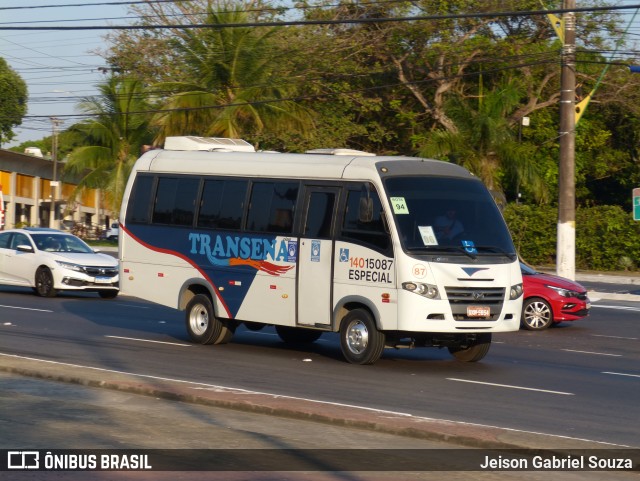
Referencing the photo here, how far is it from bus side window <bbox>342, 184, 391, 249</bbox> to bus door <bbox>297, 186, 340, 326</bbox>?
292 mm

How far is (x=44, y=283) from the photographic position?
26578mm

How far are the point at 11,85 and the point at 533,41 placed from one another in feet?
233

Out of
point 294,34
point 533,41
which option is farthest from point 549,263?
point 294,34

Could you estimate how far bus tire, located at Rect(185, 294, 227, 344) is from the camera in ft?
58.4

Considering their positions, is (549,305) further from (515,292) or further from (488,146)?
(488,146)

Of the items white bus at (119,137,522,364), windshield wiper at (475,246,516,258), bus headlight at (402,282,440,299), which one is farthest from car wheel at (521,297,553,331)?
bus headlight at (402,282,440,299)

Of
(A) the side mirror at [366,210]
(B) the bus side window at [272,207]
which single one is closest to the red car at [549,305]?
(B) the bus side window at [272,207]

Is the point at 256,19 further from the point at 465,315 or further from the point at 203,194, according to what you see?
the point at 465,315

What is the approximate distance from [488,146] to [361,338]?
25.0 meters

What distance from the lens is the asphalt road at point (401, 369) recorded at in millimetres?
11789

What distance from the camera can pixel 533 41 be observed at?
47438mm

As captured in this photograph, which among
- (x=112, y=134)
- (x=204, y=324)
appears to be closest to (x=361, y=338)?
(x=204, y=324)

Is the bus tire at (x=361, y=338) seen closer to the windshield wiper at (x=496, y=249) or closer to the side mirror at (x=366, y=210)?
the side mirror at (x=366, y=210)

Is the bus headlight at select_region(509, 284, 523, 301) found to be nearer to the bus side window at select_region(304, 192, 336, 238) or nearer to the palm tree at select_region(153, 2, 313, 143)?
the bus side window at select_region(304, 192, 336, 238)
